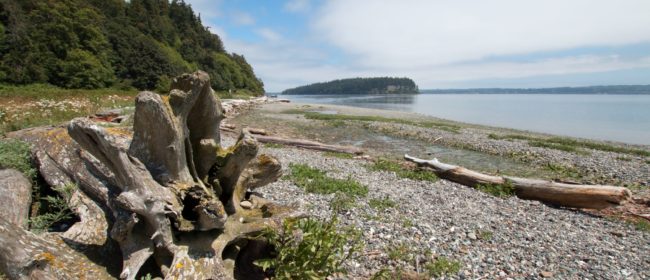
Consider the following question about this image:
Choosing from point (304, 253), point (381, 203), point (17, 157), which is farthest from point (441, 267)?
point (17, 157)

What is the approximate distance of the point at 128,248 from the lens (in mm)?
3518

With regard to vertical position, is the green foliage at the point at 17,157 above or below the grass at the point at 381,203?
above

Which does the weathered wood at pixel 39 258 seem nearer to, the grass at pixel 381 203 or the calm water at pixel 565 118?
the grass at pixel 381 203

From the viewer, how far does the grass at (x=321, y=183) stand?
10.1m

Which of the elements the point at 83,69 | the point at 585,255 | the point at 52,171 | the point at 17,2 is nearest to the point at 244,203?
the point at 52,171

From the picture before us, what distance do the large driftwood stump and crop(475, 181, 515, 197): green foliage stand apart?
943 centimetres

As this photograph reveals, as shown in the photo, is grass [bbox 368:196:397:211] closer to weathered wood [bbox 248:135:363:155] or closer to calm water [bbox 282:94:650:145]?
weathered wood [bbox 248:135:363:155]

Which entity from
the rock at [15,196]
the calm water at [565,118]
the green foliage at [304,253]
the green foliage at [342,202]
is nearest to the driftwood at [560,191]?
the green foliage at [342,202]

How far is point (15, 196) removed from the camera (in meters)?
4.60

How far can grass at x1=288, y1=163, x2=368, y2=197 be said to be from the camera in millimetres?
10062

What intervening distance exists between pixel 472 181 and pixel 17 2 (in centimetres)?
6793

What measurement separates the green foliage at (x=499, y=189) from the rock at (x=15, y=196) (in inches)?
492

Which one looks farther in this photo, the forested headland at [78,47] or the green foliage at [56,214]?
the forested headland at [78,47]

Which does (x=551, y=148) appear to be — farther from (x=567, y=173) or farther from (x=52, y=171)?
(x=52, y=171)
